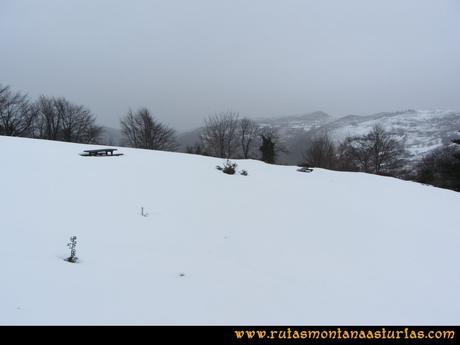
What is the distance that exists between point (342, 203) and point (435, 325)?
612 cm

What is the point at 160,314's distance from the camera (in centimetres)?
313

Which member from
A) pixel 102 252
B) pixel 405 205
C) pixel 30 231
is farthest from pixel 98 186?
pixel 405 205

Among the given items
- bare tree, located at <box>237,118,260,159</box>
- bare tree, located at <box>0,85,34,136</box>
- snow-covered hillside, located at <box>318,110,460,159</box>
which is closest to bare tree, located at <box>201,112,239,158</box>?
bare tree, located at <box>237,118,260,159</box>

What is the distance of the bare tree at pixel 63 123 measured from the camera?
45406 mm

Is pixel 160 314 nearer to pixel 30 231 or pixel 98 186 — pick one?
pixel 30 231

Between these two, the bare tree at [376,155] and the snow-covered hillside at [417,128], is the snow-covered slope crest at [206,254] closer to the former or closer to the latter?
the bare tree at [376,155]

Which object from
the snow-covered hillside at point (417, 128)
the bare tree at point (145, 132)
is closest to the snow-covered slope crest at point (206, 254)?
the bare tree at point (145, 132)

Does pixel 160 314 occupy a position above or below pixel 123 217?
below

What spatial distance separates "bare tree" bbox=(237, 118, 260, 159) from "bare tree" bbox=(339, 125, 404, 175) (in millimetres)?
17393

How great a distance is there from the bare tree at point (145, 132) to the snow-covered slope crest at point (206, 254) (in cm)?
3715

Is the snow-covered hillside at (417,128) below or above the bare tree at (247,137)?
above

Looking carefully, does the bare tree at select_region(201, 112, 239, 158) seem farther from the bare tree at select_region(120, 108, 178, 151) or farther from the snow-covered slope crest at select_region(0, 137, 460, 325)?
the snow-covered slope crest at select_region(0, 137, 460, 325)
